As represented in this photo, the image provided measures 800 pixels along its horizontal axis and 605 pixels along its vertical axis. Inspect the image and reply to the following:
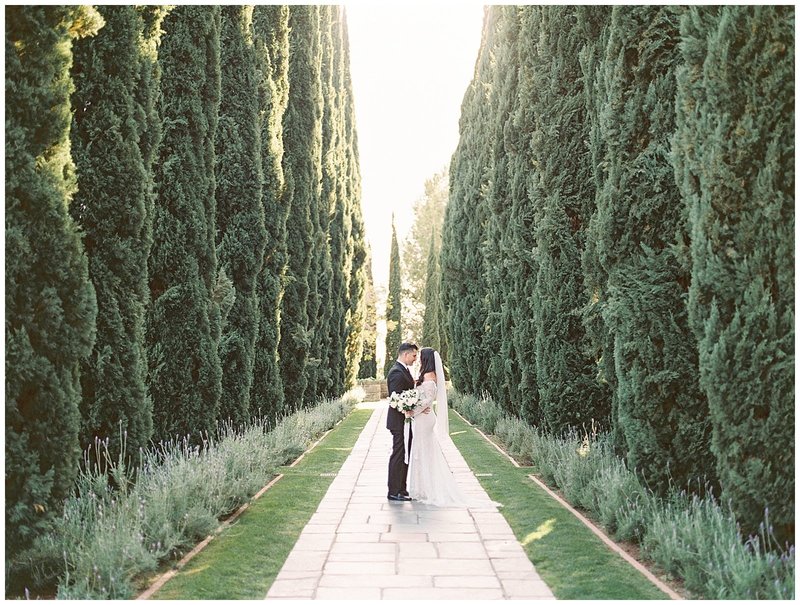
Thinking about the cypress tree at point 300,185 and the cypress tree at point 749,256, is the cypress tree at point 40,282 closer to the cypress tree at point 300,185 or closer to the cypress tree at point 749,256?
the cypress tree at point 749,256

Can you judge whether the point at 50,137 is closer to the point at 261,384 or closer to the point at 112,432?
the point at 112,432

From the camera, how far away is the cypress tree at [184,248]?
31.1 ft

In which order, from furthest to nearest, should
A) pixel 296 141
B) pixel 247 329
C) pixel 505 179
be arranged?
pixel 296 141 → pixel 505 179 → pixel 247 329

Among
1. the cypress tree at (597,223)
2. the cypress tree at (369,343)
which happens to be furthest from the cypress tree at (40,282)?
the cypress tree at (369,343)

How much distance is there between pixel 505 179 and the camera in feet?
51.2

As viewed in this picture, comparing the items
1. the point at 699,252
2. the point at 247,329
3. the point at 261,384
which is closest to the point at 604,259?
the point at 699,252

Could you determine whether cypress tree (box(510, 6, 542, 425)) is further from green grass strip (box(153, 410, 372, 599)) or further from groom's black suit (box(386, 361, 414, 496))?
green grass strip (box(153, 410, 372, 599))

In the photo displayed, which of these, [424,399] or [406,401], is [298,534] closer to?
[406,401]

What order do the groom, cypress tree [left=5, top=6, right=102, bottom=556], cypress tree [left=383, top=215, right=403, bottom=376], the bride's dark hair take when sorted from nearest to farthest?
1. cypress tree [left=5, top=6, right=102, bottom=556]
2. the groom
3. the bride's dark hair
4. cypress tree [left=383, top=215, right=403, bottom=376]

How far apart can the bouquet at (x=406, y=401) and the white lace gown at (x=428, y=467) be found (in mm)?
104

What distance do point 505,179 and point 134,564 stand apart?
1202cm

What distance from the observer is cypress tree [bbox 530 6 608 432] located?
35.9ft

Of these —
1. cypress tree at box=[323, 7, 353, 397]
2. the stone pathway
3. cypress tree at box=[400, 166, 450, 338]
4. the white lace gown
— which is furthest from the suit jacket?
cypress tree at box=[400, 166, 450, 338]

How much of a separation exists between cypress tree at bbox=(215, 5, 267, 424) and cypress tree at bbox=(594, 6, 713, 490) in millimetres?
6383
